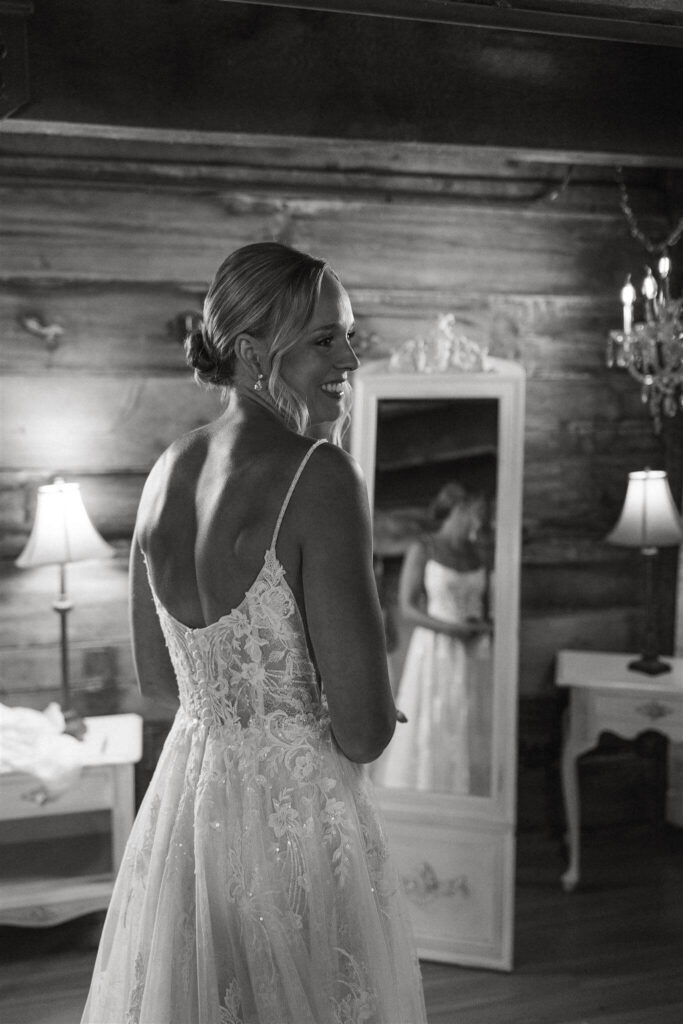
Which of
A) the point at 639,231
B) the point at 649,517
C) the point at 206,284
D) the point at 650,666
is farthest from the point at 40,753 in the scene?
the point at 639,231

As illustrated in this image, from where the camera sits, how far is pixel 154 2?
6.59 feet

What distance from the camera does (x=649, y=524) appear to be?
350cm

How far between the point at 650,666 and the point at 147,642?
7.40 ft

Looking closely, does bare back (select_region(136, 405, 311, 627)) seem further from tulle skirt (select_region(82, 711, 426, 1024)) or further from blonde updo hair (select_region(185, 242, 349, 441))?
tulle skirt (select_region(82, 711, 426, 1024))

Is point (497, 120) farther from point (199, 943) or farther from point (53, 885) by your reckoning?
point (53, 885)

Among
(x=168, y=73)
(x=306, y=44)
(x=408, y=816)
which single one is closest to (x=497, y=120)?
(x=306, y=44)

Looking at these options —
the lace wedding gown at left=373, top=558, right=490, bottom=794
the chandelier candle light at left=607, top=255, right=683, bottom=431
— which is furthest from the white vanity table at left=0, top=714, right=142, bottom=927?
the chandelier candle light at left=607, top=255, right=683, bottom=431

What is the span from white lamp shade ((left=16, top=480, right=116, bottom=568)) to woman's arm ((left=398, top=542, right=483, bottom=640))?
0.94 meters

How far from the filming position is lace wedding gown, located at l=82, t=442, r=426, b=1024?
1.49 meters

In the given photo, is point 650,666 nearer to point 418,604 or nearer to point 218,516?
point 418,604

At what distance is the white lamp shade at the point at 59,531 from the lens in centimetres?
311

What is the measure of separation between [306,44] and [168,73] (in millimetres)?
295

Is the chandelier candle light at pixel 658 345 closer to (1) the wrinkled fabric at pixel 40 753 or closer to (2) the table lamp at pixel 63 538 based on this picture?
(2) the table lamp at pixel 63 538

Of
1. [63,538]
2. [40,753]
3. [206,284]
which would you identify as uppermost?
[206,284]
